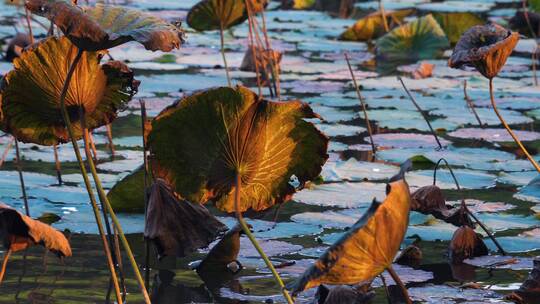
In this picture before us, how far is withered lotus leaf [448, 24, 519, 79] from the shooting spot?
2305 mm

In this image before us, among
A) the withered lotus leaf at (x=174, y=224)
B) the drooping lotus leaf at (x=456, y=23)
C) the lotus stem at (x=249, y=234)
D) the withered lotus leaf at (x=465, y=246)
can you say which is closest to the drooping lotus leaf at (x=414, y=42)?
the drooping lotus leaf at (x=456, y=23)

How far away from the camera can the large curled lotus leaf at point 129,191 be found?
283cm

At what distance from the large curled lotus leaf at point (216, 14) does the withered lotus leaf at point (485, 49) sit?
2254mm

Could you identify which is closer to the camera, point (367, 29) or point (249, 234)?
point (249, 234)

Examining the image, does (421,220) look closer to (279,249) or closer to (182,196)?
(279,249)

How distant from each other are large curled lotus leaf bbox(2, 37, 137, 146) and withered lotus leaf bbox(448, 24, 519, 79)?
Answer: 634 mm

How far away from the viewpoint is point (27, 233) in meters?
1.70

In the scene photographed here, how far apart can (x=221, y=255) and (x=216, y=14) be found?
2.29 metres

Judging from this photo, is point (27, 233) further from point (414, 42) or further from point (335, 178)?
point (414, 42)

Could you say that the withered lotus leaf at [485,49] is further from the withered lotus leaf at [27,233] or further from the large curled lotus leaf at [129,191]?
the withered lotus leaf at [27,233]

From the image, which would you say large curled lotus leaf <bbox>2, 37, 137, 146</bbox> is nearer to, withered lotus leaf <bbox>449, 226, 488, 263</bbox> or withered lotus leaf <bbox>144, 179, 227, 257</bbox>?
withered lotus leaf <bbox>144, 179, 227, 257</bbox>

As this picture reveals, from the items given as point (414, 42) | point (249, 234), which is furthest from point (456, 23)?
point (249, 234)

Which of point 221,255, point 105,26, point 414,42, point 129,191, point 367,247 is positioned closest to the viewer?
point 367,247

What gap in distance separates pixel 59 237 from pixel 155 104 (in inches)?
110
